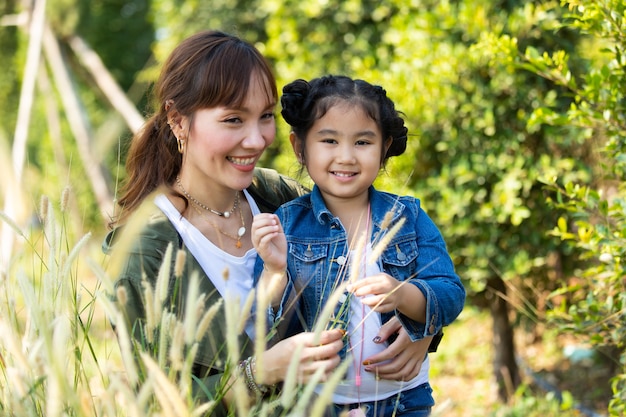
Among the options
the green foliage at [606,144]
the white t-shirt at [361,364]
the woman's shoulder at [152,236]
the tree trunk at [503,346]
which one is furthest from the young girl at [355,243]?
the tree trunk at [503,346]

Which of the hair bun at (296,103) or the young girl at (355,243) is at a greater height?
the hair bun at (296,103)

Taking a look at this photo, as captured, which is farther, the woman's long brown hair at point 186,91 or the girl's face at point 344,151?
A: the woman's long brown hair at point 186,91

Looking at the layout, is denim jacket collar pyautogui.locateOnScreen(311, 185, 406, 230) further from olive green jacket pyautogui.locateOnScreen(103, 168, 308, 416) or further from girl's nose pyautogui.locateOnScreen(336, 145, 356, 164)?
olive green jacket pyautogui.locateOnScreen(103, 168, 308, 416)

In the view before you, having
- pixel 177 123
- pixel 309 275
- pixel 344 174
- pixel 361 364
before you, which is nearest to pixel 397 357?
pixel 361 364

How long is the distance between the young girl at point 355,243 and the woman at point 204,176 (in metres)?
0.11

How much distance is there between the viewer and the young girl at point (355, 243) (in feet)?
7.59

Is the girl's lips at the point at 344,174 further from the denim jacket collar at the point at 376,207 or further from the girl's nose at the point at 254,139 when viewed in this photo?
the girl's nose at the point at 254,139

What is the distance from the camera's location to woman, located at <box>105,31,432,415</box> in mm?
2416

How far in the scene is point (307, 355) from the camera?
1.87m

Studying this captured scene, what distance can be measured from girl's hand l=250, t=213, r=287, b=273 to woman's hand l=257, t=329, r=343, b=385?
0.24 meters

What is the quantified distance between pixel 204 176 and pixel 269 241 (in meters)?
0.71

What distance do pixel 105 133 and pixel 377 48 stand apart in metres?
3.87

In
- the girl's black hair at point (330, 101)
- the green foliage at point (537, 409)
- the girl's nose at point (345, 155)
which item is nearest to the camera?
the girl's nose at point (345, 155)

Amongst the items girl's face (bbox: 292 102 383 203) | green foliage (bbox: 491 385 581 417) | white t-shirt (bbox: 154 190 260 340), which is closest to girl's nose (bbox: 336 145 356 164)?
girl's face (bbox: 292 102 383 203)
